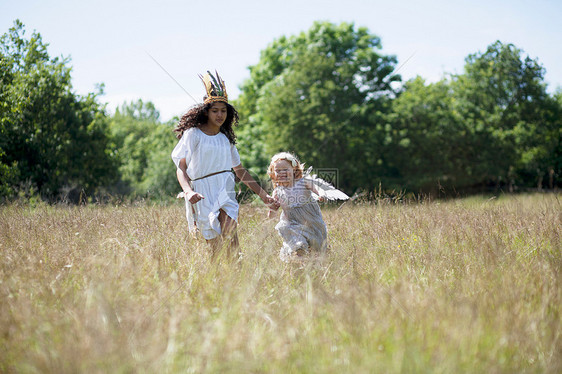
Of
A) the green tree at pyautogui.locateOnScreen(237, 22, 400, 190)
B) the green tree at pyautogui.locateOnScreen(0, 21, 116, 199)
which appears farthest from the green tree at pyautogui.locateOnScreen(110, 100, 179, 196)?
the green tree at pyautogui.locateOnScreen(237, 22, 400, 190)

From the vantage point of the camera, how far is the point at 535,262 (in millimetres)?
3770

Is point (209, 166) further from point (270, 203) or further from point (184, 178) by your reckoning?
point (270, 203)

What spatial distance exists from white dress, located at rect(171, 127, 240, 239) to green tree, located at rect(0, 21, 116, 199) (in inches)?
591

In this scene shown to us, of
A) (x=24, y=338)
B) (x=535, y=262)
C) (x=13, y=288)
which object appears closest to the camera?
(x=24, y=338)

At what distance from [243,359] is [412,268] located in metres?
2.35

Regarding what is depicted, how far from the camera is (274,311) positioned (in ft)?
8.96

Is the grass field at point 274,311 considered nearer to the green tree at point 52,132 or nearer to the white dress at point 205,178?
the white dress at point 205,178

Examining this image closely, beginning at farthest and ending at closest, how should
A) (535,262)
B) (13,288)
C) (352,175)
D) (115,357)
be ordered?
(352,175), (535,262), (13,288), (115,357)

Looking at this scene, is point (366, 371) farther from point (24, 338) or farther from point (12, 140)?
point (12, 140)

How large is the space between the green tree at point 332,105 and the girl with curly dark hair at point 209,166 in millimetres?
18925

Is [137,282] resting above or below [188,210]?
below

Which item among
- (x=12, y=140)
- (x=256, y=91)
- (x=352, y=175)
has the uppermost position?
(x=256, y=91)

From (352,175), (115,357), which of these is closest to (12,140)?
(352,175)

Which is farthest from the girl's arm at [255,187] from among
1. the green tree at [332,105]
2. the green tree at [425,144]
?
the green tree at [425,144]
